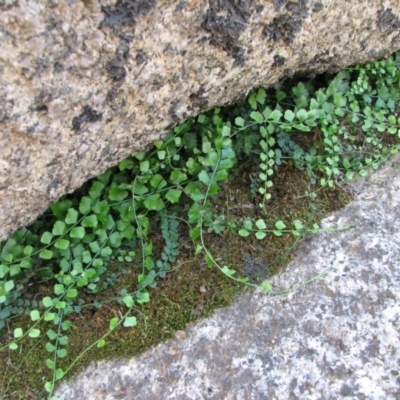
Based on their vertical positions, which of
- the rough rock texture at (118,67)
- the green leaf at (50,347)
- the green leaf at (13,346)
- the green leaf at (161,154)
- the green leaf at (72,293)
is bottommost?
the green leaf at (50,347)

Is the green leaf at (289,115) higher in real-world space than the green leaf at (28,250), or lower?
lower

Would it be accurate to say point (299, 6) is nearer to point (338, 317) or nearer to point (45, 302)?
point (338, 317)

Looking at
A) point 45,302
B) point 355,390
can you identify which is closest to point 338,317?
point 355,390

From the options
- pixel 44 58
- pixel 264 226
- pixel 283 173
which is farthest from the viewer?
pixel 283 173

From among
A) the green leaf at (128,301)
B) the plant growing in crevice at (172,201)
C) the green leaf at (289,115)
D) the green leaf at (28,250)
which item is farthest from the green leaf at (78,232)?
the green leaf at (289,115)

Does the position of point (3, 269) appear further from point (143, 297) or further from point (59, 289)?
point (143, 297)

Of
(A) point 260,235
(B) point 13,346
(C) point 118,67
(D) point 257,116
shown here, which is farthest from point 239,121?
(B) point 13,346

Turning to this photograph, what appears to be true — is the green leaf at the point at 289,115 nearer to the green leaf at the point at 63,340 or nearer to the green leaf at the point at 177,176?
the green leaf at the point at 177,176
